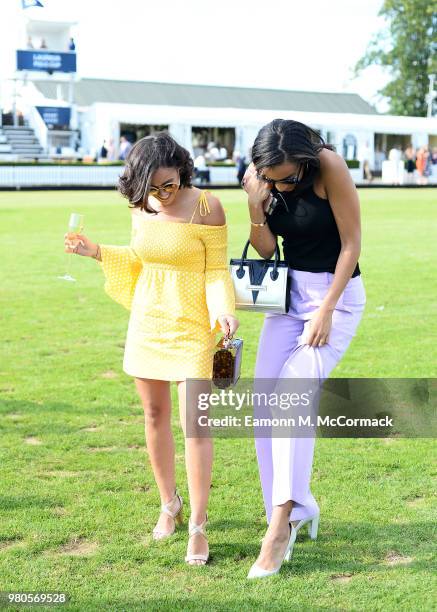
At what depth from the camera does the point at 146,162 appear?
148 inches

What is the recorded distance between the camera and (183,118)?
151ft

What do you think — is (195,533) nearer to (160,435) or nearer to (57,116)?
(160,435)

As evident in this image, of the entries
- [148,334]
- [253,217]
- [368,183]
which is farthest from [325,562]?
[368,183]

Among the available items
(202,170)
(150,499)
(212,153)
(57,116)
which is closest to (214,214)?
(150,499)

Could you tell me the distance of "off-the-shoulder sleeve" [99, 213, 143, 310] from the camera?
4.17 meters

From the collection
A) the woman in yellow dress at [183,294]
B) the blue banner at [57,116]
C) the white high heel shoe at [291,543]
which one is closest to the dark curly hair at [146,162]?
the woman in yellow dress at [183,294]

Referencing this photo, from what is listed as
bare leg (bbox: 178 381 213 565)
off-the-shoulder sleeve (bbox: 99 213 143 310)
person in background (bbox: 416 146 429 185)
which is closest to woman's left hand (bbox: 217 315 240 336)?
bare leg (bbox: 178 381 213 565)

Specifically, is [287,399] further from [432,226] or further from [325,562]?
[432,226]

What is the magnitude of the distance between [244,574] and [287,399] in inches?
29.7

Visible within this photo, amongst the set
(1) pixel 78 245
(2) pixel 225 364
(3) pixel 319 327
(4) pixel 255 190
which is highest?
(4) pixel 255 190

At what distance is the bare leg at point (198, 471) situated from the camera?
398 centimetres

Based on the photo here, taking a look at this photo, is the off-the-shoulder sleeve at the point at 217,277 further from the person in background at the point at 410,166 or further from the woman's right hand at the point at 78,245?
the person in background at the point at 410,166

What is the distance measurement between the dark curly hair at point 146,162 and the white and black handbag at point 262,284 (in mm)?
488

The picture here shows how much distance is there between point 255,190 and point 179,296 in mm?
564
